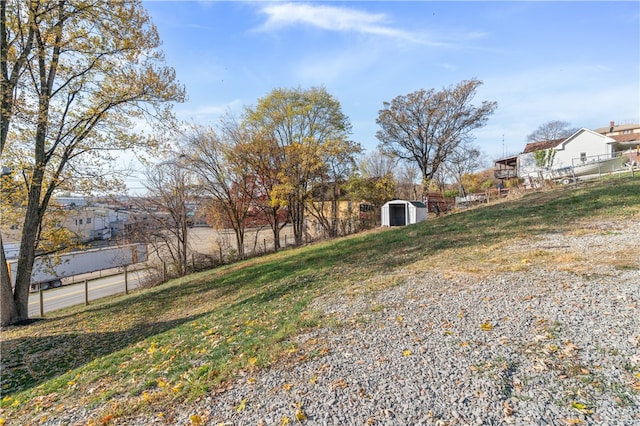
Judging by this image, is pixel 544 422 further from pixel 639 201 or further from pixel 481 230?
pixel 639 201

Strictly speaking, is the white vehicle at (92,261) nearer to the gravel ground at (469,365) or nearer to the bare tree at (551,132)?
the gravel ground at (469,365)

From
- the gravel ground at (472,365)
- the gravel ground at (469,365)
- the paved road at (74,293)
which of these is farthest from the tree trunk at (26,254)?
the gravel ground at (472,365)

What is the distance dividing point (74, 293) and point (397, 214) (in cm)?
2100

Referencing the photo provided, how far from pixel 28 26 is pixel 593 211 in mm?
16575

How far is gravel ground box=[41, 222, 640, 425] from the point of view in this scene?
230cm

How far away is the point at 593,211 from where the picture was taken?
9.55 metres

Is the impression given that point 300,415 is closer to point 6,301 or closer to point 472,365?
point 472,365

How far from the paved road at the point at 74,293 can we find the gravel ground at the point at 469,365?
56.4ft

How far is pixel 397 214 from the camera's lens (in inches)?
779

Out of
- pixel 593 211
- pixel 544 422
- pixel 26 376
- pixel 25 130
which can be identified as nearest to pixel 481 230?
pixel 593 211

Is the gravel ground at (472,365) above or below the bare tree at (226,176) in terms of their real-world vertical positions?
below

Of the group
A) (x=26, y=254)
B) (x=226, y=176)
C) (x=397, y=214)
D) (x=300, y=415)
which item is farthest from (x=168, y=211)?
(x=300, y=415)

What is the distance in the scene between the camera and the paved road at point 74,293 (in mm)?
16156

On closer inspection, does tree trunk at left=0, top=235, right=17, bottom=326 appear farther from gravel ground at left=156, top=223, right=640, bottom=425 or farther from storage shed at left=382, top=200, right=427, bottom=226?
storage shed at left=382, top=200, right=427, bottom=226
